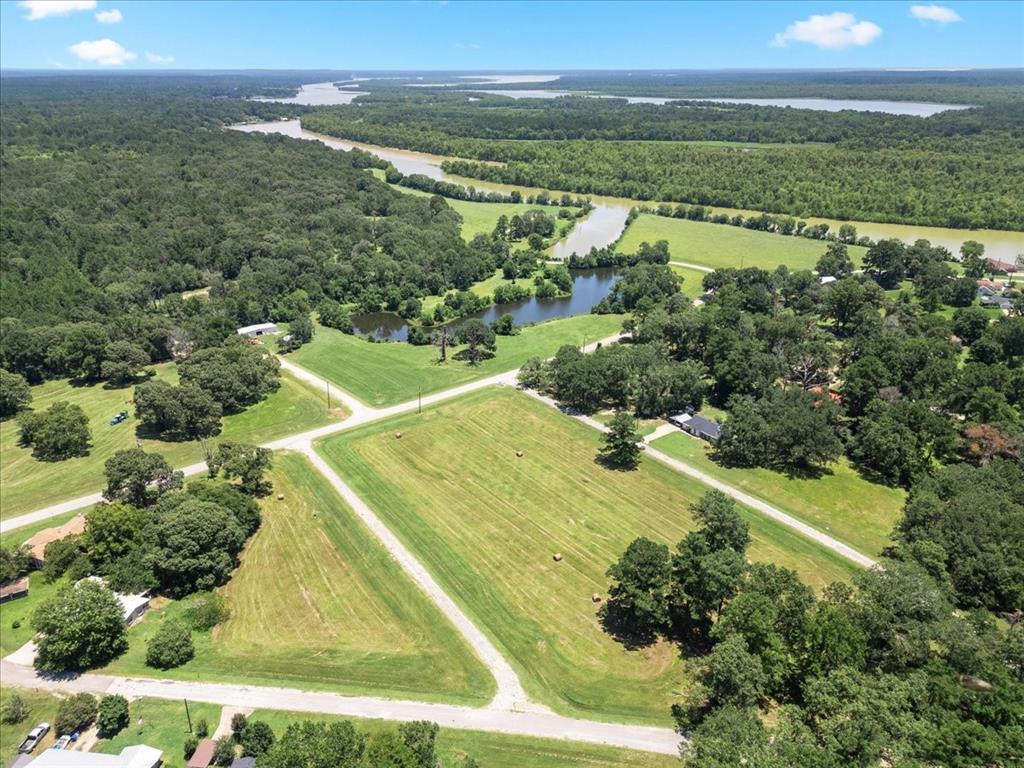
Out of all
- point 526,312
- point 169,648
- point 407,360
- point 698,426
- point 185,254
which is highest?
point 185,254

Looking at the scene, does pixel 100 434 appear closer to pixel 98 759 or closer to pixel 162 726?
pixel 162 726

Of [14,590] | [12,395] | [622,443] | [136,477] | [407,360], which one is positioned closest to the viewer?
[14,590]

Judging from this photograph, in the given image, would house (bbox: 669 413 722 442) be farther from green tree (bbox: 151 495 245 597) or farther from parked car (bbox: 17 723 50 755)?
parked car (bbox: 17 723 50 755)

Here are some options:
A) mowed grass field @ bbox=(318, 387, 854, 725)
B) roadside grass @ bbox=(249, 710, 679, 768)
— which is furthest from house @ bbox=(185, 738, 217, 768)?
mowed grass field @ bbox=(318, 387, 854, 725)

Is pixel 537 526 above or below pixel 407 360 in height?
below

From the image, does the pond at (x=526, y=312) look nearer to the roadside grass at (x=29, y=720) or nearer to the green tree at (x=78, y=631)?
the green tree at (x=78, y=631)

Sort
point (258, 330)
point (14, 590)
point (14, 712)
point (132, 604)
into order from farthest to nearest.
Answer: point (258, 330) < point (14, 590) < point (132, 604) < point (14, 712)

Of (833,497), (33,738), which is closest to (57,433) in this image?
(33,738)
